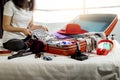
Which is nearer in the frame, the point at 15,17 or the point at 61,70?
the point at 61,70

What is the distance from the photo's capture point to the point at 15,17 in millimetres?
1925

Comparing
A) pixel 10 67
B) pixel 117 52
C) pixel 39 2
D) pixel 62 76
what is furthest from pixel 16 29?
pixel 39 2

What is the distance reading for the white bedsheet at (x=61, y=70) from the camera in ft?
4.17

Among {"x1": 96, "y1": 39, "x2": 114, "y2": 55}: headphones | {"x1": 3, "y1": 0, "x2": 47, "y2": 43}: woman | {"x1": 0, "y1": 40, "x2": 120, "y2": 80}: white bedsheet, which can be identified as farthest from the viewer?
{"x1": 3, "y1": 0, "x2": 47, "y2": 43}: woman

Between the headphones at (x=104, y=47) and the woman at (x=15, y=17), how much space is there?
563 millimetres

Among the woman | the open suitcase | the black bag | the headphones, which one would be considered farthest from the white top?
the headphones

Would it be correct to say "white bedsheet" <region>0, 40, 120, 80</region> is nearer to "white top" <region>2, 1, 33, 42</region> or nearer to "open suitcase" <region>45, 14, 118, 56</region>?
"white top" <region>2, 1, 33, 42</region>

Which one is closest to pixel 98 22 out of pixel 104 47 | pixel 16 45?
pixel 104 47

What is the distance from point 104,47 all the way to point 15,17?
836mm

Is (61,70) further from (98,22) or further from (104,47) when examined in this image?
(98,22)

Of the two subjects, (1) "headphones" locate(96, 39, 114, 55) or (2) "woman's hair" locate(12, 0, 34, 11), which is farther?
(2) "woman's hair" locate(12, 0, 34, 11)

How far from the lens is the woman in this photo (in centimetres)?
186

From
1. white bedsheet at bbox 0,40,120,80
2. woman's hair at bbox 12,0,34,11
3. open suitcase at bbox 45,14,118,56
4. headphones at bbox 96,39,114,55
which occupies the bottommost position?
white bedsheet at bbox 0,40,120,80

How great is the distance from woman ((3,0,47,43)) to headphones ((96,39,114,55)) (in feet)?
1.85
